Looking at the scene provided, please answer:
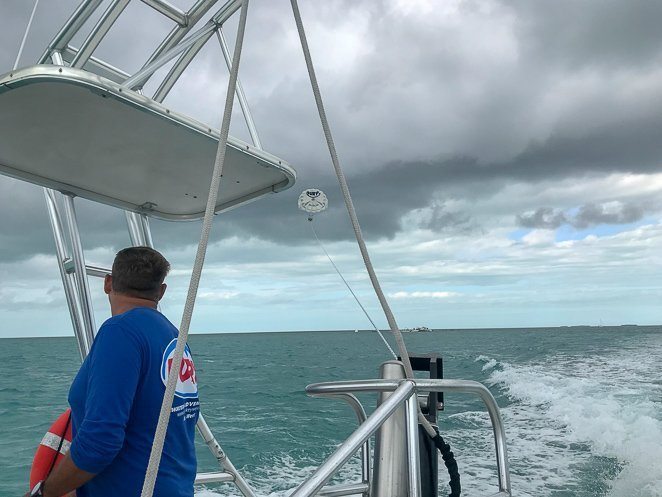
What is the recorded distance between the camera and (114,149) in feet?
7.70

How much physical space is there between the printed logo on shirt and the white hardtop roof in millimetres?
793

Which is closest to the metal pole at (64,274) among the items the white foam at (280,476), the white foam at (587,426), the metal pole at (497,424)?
the metal pole at (497,424)

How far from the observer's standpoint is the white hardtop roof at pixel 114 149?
1790 mm

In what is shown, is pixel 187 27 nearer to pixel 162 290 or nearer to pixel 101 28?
pixel 101 28

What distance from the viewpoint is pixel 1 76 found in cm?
170

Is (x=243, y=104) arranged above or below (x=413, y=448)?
above

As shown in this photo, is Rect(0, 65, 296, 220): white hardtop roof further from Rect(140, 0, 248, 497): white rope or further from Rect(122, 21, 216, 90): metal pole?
Rect(140, 0, 248, 497): white rope

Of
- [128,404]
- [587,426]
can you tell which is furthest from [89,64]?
Result: [587,426]

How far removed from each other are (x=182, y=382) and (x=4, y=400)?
2253cm

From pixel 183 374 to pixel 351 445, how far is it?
19.8 inches

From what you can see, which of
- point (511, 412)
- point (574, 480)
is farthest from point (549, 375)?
point (574, 480)

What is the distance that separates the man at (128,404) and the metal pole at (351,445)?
43cm

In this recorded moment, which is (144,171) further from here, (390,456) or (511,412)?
(511,412)

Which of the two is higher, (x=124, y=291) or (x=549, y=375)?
(x=124, y=291)
